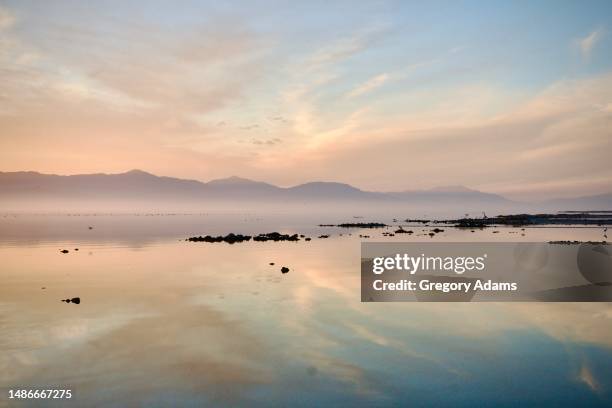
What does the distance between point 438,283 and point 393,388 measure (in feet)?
53.4

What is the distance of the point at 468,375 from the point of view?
14.2 metres

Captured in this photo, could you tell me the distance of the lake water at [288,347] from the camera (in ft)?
42.8

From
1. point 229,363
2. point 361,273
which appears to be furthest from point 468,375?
point 361,273

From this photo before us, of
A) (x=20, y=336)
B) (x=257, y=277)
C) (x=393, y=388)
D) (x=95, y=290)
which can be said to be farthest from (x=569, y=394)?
(x=95, y=290)

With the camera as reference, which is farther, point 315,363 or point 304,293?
point 304,293

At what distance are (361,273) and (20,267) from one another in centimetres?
2834

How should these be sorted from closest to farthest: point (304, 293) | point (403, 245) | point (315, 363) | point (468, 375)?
1. point (468, 375)
2. point (315, 363)
3. point (304, 293)
4. point (403, 245)

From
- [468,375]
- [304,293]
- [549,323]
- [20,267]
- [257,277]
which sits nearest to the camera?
[468,375]

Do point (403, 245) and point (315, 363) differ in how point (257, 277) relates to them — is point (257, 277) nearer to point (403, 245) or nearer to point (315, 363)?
point (315, 363)

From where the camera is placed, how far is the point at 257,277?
1277 inches

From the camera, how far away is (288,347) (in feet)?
55.4

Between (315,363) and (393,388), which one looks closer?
(393,388)

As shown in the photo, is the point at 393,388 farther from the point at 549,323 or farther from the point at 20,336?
the point at 20,336

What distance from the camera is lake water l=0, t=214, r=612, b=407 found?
42.8 ft
